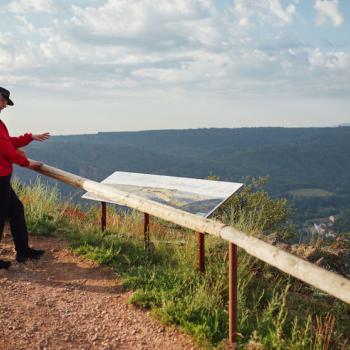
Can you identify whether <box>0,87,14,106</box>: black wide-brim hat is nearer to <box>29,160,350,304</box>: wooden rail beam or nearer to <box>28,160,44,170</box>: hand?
<box>28,160,44,170</box>: hand

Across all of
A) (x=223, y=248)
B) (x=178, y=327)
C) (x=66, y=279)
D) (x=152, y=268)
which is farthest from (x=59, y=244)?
(x=178, y=327)

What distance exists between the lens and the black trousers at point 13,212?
5.07 m

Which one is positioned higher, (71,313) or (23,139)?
(23,139)

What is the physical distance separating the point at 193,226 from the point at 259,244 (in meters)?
1.00

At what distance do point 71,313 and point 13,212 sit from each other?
62.3 inches

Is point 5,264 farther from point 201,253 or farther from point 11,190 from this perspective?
point 201,253

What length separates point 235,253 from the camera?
3826 mm

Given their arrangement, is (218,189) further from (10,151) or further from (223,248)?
(10,151)

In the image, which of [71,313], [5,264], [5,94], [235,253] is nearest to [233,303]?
[235,253]

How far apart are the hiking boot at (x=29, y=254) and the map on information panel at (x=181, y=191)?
105 cm

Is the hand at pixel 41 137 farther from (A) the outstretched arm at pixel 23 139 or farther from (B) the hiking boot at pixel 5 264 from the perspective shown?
(B) the hiking boot at pixel 5 264

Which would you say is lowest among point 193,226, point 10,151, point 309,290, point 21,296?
point 309,290

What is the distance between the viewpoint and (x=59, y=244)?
20.1 ft

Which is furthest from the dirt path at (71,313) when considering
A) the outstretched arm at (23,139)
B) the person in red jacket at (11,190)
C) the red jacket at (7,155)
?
the outstretched arm at (23,139)
